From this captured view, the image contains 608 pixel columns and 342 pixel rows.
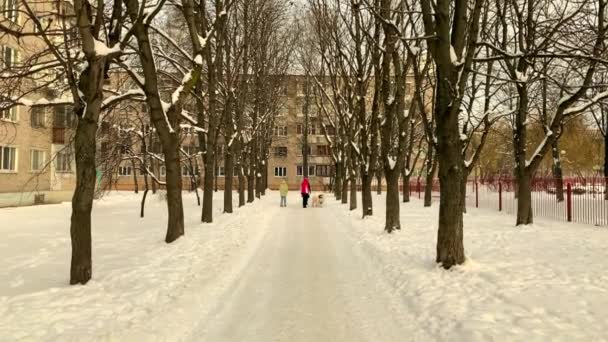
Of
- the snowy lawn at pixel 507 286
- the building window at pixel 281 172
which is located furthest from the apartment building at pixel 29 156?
the building window at pixel 281 172

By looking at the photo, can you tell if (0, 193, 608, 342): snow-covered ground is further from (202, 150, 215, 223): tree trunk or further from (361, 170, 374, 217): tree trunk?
(361, 170, 374, 217): tree trunk

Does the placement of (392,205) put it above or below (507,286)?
above

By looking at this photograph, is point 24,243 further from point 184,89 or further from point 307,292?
point 307,292

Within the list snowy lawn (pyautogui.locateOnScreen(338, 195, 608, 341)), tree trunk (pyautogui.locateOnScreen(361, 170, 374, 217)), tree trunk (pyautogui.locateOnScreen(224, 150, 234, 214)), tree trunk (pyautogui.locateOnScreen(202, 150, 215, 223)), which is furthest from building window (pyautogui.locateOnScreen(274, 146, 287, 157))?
snowy lawn (pyautogui.locateOnScreen(338, 195, 608, 341))

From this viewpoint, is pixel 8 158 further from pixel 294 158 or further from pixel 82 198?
pixel 294 158

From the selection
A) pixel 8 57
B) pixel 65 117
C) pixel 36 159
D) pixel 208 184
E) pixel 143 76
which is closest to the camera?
pixel 8 57

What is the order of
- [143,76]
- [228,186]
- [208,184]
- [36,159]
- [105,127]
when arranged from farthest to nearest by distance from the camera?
[36,159], [228,186], [105,127], [208,184], [143,76]

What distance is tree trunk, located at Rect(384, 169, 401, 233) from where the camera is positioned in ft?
42.6

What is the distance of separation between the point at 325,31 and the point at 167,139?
10747 mm

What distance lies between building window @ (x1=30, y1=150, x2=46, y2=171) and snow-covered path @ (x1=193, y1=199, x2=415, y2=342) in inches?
925

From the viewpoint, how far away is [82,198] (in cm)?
667

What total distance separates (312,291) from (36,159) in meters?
27.5

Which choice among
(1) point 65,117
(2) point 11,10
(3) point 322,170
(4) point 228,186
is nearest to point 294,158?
(3) point 322,170

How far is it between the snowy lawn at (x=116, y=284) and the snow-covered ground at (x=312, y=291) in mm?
27
